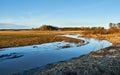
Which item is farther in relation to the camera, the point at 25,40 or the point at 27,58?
the point at 25,40

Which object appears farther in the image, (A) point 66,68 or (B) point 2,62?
(B) point 2,62

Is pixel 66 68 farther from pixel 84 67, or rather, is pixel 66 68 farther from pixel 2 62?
pixel 2 62

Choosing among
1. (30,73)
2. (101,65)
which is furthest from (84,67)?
(30,73)

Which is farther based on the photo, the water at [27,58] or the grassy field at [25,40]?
the grassy field at [25,40]

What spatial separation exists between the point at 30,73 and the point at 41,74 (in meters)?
2.23

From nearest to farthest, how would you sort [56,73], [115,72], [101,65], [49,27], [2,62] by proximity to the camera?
[56,73] → [115,72] → [101,65] → [2,62] → [49,27]

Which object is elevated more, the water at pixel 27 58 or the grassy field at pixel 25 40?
the water at pixel 27 58

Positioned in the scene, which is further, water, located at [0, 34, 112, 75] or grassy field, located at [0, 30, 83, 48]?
grassy field, located at [0, 30, 83, 48]

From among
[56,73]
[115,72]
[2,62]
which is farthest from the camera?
[2,62]

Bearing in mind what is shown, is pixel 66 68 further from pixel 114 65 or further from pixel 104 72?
pixel 114 65

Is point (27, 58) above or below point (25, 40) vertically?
above

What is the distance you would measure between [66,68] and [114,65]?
Answer: 13.2ft

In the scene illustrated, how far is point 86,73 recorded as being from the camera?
14445 millimetres

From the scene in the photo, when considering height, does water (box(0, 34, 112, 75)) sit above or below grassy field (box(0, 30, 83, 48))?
above
